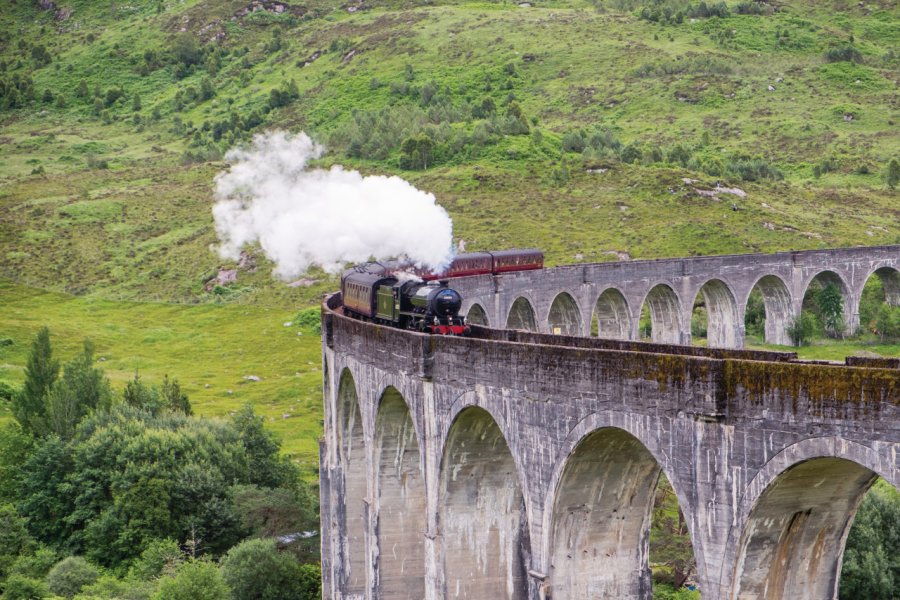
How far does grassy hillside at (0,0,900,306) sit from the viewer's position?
105 meters

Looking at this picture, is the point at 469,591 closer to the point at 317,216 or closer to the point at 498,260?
the point at 317,216

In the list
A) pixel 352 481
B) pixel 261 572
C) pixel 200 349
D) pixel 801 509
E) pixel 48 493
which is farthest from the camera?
pixel 200 349

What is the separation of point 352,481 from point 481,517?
13.3 metres

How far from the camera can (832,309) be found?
84875mm

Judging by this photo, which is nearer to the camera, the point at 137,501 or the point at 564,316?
the point at 137,501

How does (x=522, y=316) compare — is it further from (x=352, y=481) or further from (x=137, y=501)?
(x=137, y=501)

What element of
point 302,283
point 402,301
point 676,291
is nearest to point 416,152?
point 302,283

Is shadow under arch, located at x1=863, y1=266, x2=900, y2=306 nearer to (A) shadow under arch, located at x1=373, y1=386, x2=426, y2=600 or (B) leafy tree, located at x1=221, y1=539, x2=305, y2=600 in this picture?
(B) leafy tree, located at x1=221, y1=539, x2=305, y2=600

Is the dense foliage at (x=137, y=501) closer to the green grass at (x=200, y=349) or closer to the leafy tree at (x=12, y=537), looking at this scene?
the leafy tree at (x=12, y=537)

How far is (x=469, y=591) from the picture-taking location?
105 feet

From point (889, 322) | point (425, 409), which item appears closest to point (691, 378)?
point (425, 409)

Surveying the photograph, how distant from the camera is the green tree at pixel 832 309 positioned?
8462cm

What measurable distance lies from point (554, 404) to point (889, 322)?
6512cm

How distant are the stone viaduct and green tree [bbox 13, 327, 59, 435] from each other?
28971 millimetres
